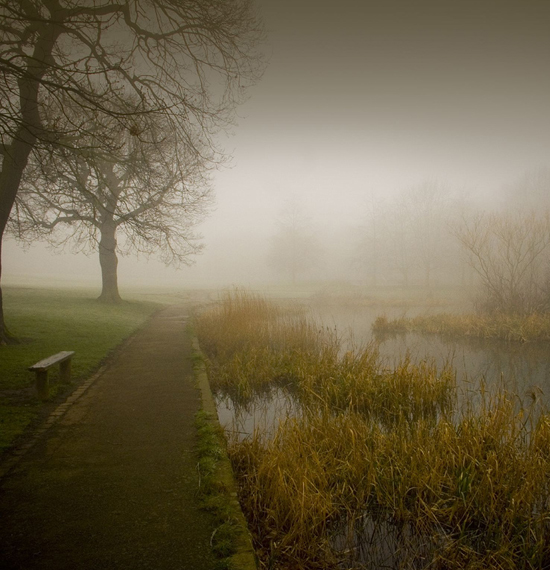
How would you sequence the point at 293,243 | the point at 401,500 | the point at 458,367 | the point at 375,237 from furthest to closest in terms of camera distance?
the point at 293,243 < the point at 375,237 < the point at 458,367 < the point at 401,500

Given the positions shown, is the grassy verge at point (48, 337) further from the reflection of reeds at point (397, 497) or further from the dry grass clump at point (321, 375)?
the reflection of reeds at point (397, 497)

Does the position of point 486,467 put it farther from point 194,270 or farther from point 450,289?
point 194,270

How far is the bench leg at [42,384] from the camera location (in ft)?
17.2

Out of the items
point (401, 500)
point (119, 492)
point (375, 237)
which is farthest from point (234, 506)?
point (375, 237)

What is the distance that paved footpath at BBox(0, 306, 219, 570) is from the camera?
7.57 feet

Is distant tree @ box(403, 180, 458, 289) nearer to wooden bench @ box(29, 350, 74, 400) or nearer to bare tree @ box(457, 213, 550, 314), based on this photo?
bare tree @ box(457, 213, 550, 314)

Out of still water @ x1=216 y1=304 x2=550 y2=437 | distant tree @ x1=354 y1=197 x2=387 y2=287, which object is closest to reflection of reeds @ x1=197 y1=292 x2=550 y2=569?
still water @ x1=216 y1=304 x2=550 y2=437

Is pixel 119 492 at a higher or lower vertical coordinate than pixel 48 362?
lower

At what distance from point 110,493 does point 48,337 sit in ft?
26.0

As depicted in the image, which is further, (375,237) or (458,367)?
(375,237)

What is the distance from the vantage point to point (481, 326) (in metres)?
14.4

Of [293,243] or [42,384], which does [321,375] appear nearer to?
[42,384]

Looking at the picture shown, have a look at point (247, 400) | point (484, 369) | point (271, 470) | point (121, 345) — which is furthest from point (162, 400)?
point (484, 369)

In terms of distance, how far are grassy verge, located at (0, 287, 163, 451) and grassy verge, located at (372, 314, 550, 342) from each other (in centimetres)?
1061
